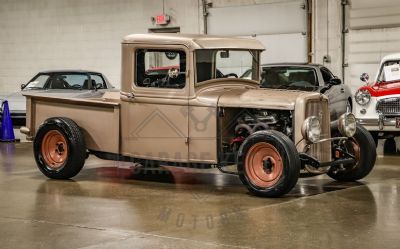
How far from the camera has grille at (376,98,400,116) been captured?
12695 millimetres

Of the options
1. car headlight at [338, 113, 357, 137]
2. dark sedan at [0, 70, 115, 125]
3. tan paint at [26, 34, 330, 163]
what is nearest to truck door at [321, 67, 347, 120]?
dark sedan at [0, 70, 115, 125]

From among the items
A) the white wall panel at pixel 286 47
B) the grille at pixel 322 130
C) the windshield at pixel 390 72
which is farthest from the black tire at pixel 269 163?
the white wall panel at pixel 286 47

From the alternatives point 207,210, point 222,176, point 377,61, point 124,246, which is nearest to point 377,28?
point 377,61

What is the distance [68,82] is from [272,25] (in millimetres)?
5809

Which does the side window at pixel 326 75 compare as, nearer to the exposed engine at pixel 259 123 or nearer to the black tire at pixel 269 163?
the exposed engine at pixel 259 123

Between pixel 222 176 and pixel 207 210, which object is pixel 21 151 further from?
pixel 207 210

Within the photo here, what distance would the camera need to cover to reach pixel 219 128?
8.58 meters

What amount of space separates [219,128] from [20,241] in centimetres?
328

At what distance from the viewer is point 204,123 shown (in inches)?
340

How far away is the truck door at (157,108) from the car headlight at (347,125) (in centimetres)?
192

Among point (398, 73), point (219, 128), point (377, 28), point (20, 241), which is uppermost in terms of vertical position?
point (377, 28)

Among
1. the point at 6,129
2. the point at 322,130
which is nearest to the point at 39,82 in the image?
the point at 6,129

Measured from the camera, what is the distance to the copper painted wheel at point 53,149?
962 cm

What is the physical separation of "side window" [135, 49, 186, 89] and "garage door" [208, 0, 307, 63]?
9.88 m
